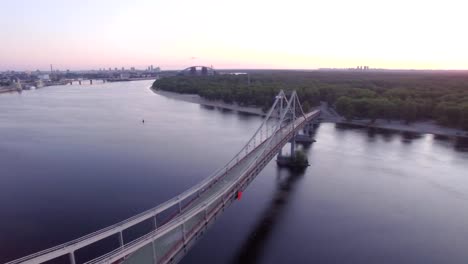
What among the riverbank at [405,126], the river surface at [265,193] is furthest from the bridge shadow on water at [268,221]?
the riverbank at [405,126]

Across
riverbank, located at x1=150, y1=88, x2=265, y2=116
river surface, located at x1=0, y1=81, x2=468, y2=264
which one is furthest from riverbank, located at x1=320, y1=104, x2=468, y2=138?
riverbank, located at x1=150, y1=88, x2=265, y2=116

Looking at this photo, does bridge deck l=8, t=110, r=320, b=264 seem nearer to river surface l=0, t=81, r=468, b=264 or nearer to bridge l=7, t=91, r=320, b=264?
bridge l=7, t=91, r=320, b=264

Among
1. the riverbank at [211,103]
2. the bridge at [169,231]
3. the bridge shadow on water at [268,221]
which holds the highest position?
the riverbank at [211,103]

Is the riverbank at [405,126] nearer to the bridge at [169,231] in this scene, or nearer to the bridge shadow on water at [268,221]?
the bridge shadow on water at [268,221]

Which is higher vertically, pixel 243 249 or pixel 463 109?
pixel 463 109

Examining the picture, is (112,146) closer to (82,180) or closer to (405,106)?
(82,180)

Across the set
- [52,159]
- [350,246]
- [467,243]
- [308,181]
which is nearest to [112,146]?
[52,159]
